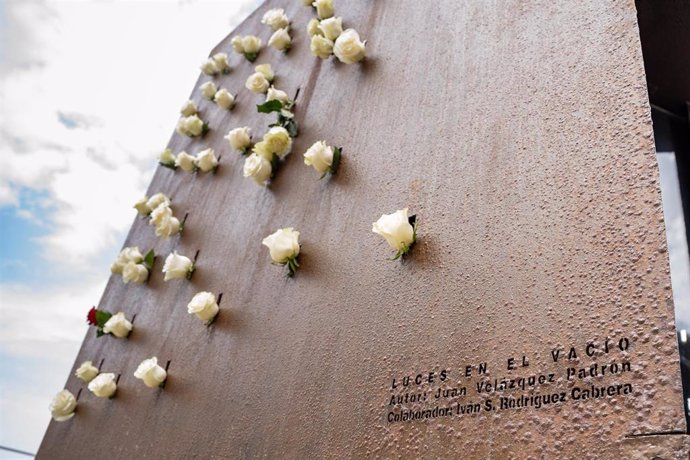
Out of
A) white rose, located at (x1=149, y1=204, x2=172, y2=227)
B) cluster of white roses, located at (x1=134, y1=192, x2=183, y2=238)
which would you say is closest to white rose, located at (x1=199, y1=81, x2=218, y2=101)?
cluster of white roses, located at (x1=134, y1=192, x2=183, y2=238)

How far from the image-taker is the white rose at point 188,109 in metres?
3.67

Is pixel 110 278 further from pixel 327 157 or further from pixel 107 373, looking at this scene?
pixel 327 157

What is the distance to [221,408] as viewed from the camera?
1873 mm

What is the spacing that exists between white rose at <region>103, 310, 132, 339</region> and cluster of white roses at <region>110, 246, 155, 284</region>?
229mm

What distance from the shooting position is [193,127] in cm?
337

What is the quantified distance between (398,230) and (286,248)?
520 millimetres

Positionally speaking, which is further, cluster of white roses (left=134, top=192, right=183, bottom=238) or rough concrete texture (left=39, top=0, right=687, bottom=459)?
cluster of white roses (left=134, top=192, right=183, bottom=238)

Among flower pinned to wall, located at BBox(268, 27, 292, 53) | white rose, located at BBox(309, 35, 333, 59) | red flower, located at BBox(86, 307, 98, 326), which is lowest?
red flower, located at BBox(86, 307, 98, 326)

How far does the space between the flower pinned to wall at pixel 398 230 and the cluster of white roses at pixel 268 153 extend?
90 cm

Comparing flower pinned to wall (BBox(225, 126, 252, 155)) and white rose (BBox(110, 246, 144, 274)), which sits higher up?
flower pinned to wall (BBox(225, 126, 252, 155))

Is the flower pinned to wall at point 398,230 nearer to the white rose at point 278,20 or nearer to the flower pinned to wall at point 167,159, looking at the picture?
the white rose at point 278,20

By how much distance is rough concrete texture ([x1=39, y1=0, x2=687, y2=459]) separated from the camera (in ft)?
3.42

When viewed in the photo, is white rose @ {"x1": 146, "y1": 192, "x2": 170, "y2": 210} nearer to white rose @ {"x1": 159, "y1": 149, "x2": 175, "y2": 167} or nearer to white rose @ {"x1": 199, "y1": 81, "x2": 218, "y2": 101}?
white rose @ {"x1": 159, "y1": 149, "x2": 175, "y2": 167}

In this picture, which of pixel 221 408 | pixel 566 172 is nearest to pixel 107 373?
pixel 221 408
